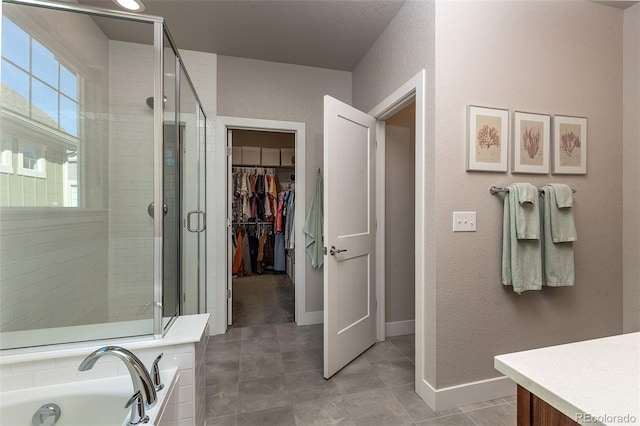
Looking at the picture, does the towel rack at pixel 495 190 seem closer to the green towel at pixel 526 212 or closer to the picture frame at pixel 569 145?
the green towel at pixel 526 212

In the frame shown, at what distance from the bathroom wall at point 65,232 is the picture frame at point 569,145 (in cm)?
301

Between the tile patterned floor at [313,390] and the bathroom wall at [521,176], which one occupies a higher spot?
the bathroom wall at [521,176]

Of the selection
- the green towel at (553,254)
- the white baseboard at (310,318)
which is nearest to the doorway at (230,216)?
the white baseboard at (310,318)

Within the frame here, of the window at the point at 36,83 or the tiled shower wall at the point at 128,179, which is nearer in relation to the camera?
the window at the point at 36,83

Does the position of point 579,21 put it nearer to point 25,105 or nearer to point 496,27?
point 496,27

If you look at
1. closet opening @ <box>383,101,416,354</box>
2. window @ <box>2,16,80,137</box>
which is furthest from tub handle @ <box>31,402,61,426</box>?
closet opening @ <box>383,101,416,354</box>

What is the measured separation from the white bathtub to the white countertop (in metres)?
1.21

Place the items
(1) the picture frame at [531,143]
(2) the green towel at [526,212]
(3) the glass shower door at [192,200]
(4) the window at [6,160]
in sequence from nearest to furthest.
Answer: (4) the window at [6,160], (2) the green towel at [526,212], (1) the picture frame at [531,143], (3) the glass shower door at [192,200]

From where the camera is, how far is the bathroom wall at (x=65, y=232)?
1.41m

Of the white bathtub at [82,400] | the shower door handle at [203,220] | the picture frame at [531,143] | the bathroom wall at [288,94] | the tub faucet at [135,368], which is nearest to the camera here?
the tub faucet at [135,368]

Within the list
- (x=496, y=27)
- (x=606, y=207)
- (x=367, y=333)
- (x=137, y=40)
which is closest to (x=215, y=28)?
(x=137, y=40)

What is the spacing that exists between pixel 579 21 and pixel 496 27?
0.72 meters

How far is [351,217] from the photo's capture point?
7.00ft

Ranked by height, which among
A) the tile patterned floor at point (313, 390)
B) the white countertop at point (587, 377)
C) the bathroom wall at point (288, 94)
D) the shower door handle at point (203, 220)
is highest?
the bathroom wall at point (288, 94)
